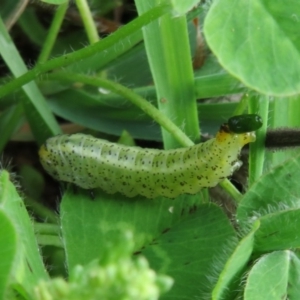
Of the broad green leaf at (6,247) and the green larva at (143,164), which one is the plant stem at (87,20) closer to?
the green larva at (143,164)

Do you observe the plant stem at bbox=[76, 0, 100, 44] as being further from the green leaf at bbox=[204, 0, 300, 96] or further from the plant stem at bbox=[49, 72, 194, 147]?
the green leaf at bbox=[204, 0, 300, 96]

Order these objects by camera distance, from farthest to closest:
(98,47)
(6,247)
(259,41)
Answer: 1. (98,47)
2. (259,41)
3. (6,247)

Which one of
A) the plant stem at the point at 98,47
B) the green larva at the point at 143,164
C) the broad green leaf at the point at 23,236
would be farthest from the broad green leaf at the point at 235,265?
the plant stem at the point at 98,47

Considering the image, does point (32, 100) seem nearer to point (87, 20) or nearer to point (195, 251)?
point (87, 20)

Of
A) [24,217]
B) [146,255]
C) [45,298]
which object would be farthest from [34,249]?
[45,298]

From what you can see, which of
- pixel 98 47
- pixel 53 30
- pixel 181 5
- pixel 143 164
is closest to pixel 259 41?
pixel 181 5

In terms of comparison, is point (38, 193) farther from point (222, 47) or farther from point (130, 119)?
point (222, 47)
